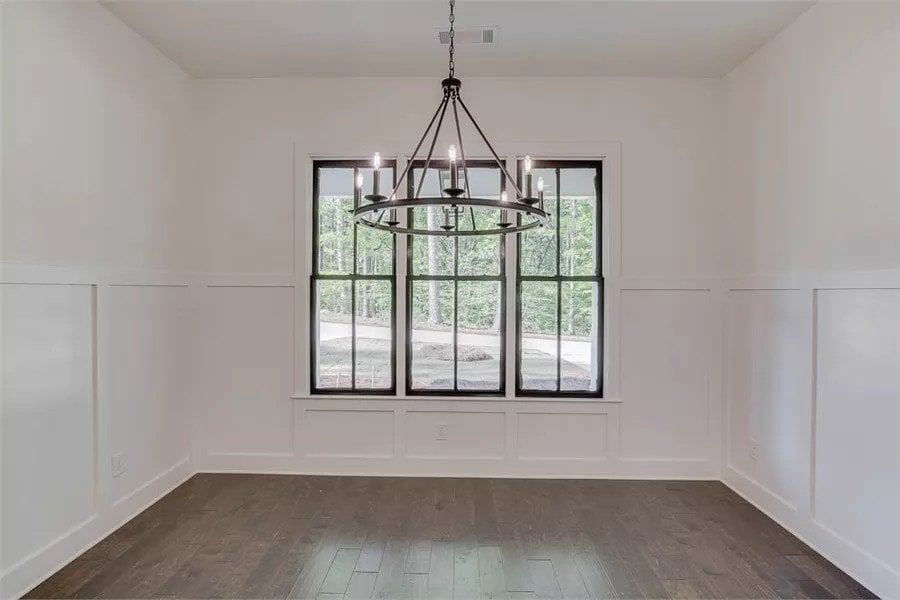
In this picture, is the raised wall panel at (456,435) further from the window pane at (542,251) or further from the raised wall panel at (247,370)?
the window pane at (542,251)

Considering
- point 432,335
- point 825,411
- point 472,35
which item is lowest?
point 825,411

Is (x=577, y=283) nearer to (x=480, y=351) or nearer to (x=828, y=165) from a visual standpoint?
(x=480, y=351)

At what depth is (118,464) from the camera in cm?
277

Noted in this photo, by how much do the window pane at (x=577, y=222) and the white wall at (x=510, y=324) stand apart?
16 cm

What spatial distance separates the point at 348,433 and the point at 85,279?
191 cm

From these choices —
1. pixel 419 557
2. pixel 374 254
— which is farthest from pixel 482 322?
pixel 419 557

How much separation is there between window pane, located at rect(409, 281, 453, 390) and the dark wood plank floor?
0.75m

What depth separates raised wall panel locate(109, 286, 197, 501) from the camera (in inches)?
109

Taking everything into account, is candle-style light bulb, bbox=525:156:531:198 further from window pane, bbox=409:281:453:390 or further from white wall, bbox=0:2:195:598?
white wall, bbox=0:2:195:598

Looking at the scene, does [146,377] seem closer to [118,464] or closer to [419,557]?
[118,464]

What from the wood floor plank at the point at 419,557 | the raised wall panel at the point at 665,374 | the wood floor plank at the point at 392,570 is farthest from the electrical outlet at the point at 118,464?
the raised wall panel at the point at 665,374

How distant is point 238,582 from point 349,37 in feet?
9.96

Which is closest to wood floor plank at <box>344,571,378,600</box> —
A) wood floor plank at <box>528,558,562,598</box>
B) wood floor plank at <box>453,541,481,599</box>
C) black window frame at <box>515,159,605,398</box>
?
wood floor plank at <box>453,541,481,599</box>

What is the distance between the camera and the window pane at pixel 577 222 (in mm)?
3617
